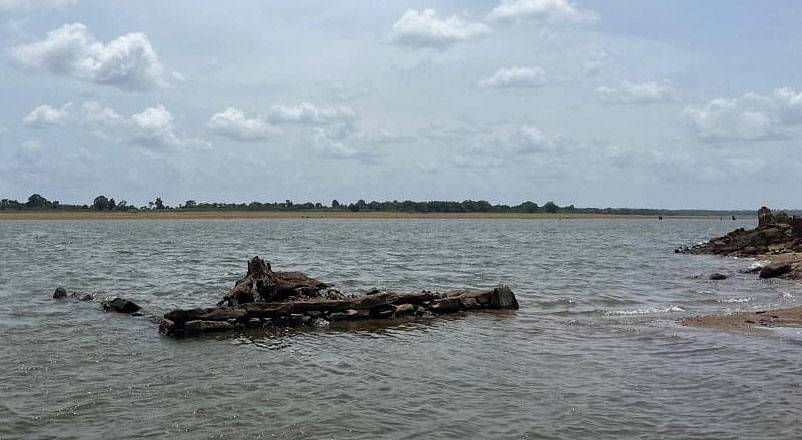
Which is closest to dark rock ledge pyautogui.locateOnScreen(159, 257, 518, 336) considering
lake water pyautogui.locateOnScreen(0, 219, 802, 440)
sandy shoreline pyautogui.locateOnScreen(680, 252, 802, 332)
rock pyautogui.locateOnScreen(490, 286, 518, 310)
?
rock pyautogui.locateOnScreen(490, 286, 518, 310)

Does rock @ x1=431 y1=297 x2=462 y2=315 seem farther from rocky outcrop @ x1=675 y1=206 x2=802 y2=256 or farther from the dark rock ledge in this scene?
rocky outcrop @ x1=675 y1=206 x2=802 y2=256

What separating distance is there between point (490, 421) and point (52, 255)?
1928 inches

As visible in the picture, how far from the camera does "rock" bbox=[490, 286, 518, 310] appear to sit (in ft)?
77.7

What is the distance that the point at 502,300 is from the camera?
77.9 feet

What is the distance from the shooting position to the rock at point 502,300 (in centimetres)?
2367

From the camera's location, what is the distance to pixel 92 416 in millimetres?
10961

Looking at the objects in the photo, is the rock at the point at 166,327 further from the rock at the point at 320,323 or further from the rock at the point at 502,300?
the rock at the point at 502,300

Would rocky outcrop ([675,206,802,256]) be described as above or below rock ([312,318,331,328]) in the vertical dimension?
above

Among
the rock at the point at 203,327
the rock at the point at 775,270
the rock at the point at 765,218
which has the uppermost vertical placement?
the rock at the point at 765,218

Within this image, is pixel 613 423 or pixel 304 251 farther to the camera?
pixel 304 251

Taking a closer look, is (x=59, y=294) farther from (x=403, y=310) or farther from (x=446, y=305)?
(x=446, y=305)

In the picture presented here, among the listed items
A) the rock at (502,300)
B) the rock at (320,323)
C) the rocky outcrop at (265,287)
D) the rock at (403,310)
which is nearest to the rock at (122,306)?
the rocky outcrop at (265,287)

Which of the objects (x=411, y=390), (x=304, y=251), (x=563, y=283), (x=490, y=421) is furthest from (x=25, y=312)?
(x=304, y=251)

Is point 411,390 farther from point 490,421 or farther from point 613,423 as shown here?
point 613,423
